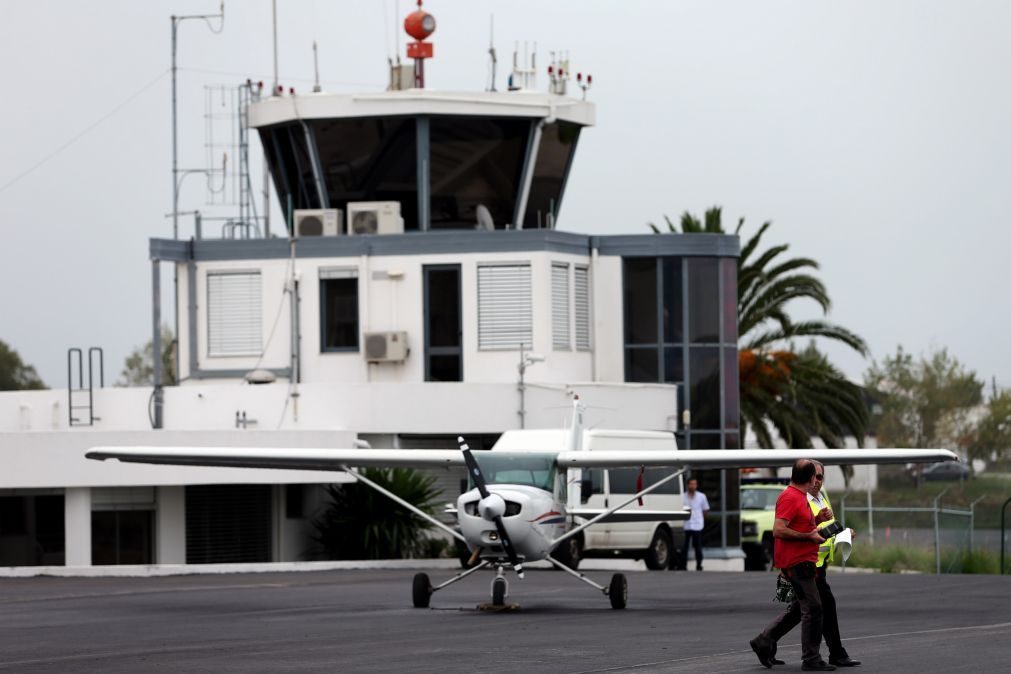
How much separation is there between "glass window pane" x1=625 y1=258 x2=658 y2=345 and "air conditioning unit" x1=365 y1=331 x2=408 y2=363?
A: 16.1ft

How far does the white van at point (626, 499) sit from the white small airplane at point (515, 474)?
6.92 m

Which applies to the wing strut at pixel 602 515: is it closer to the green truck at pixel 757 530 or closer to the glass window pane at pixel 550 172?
the green truck at pixel 757 530

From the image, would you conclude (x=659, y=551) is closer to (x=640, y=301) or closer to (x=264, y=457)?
(x=640, y=301)

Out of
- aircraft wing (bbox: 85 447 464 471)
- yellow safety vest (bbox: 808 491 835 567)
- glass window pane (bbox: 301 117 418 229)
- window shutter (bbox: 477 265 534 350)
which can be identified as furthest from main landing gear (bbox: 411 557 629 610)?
glass window pane (bbox: 301 117 418 229)

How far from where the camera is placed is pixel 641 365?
36.4m

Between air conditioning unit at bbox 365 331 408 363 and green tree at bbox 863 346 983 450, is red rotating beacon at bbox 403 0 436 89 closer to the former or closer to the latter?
air conditioning unit at bbox 365 331 408 363

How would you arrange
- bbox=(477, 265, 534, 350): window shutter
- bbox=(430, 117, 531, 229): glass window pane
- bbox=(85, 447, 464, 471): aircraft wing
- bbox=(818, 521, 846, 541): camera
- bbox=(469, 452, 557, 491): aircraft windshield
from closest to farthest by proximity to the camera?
bbox=(818, 521, 846, 541): camera, bbox=(469, 452, 557, 491): aircraft windshield, bbox=(85, 447, 464, 471): aircraft wing, bbox=(477, 265, 534, 350): window shutter, bbox=(430, 117, 531, 229): glass window pane

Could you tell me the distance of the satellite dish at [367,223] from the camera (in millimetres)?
35500

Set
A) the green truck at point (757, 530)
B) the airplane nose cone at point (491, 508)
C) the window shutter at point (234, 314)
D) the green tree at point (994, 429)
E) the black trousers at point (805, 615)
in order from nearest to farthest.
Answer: the black trousers at point (805, 615) < the airplane nose cone at point (491, 508) < the green truck at point (757, 530) < the window shutter at point (234, 314) < the green tree at point (994, 429)

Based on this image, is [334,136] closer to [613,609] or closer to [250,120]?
[250,120]

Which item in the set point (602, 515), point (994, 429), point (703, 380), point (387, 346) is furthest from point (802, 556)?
point (994, 429)

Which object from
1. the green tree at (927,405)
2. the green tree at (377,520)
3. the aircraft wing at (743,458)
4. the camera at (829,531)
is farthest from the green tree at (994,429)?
the camera at (829,531)

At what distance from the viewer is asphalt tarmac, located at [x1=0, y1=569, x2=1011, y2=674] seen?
13656 mm

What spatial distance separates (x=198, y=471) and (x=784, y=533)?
1950 centimetres
